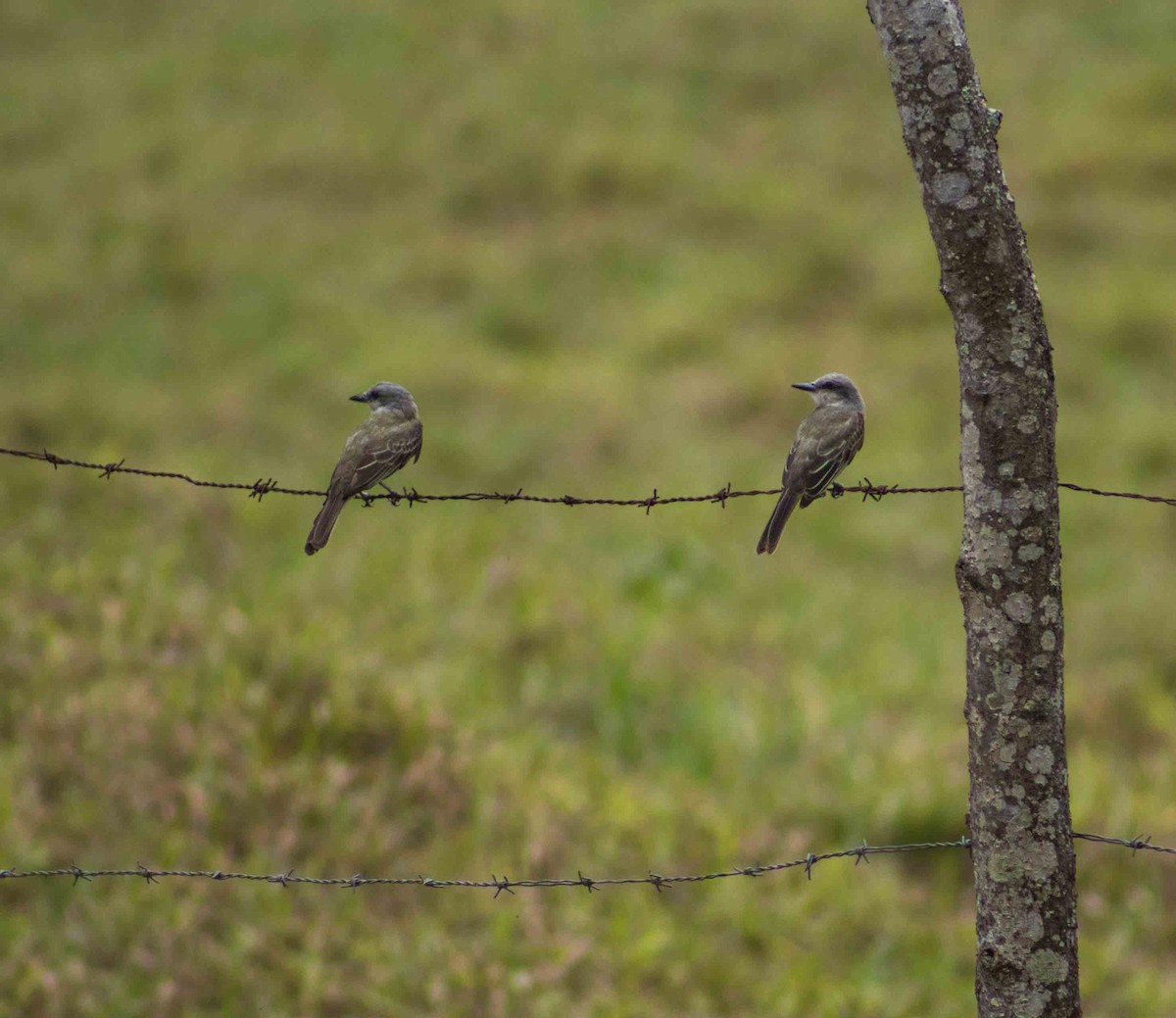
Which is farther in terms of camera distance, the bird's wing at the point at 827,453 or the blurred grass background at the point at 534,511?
the blurred grass background at the point at 534,511

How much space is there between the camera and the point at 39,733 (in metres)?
8.17

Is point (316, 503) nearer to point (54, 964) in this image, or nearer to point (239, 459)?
point (239, 459)

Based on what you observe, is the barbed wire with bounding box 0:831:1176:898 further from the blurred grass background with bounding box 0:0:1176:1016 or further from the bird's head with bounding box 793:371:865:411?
the bird's head with bounding box 793:371:865:411

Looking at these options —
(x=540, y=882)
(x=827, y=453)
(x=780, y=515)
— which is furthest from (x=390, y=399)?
(x=540, y=882)

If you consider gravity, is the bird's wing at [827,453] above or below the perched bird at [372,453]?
above

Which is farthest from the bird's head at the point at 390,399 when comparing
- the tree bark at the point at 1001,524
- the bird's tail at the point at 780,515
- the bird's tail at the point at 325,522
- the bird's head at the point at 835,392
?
the tree bark at the point at 1001,524

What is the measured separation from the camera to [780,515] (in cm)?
457

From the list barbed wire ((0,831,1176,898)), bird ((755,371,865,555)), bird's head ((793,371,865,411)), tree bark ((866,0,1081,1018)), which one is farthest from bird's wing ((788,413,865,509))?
barbed wire ((0,831,1176,898))

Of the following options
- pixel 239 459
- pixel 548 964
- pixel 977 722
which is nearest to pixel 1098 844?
pixel 548 964

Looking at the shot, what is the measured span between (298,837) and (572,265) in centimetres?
1209

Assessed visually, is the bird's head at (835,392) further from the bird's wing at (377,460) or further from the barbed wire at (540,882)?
the barbed wire at (540,882)

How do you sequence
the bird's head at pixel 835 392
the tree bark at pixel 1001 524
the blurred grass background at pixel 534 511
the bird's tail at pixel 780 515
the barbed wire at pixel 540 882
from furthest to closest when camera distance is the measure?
the blurred grass background at pixel 534 511
the bird's head at pixel 835 392
the bird's tail at pixel 780 515
the barbed wire at pixel 540 882
the tree bark at pixel 1001 524

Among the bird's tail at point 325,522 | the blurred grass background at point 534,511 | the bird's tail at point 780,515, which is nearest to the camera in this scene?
the bird's tail at point 325,522

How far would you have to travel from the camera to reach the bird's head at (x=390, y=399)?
448 centimetres
